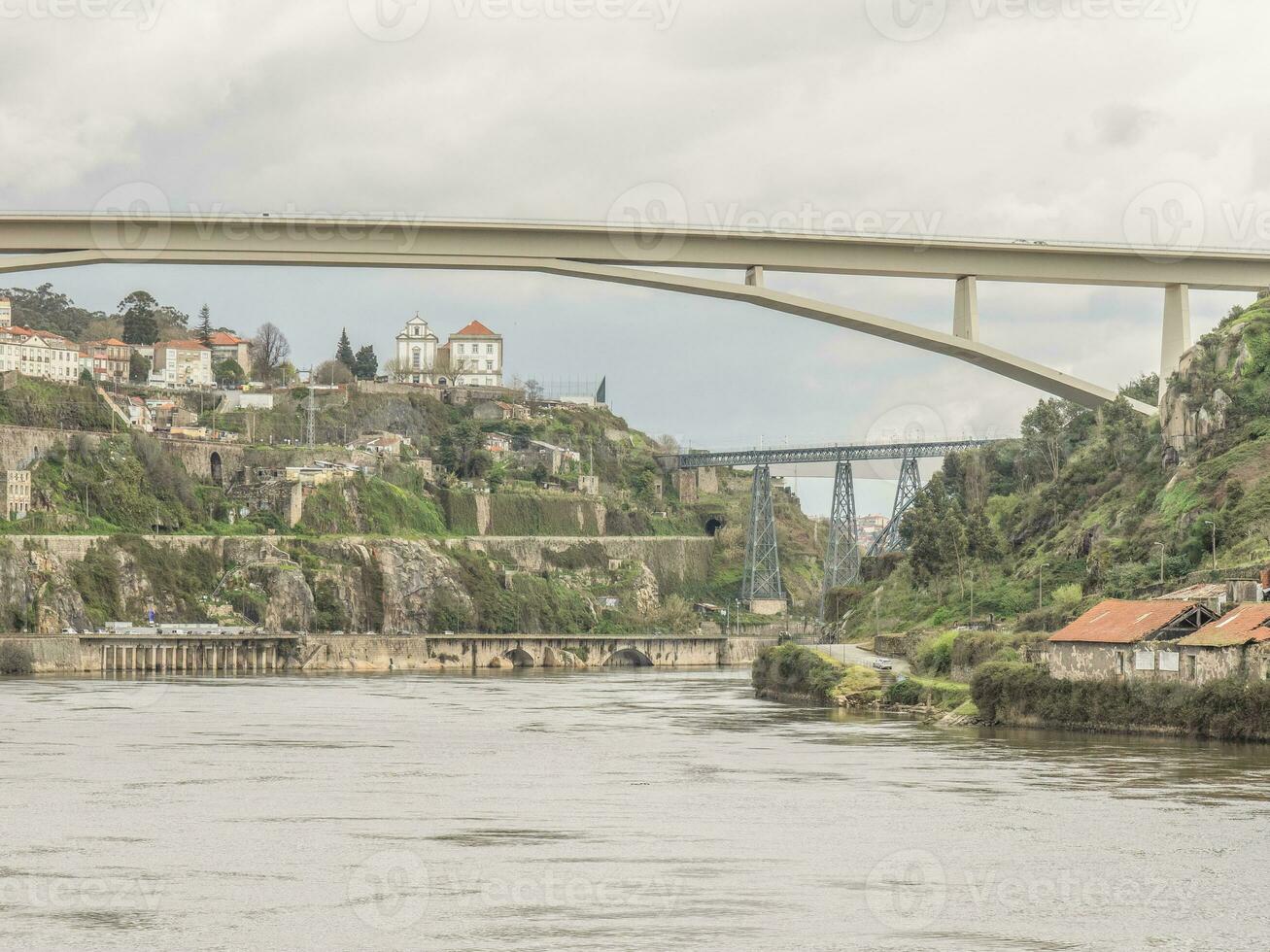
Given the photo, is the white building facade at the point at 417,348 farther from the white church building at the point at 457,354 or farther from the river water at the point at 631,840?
the river water at the point at 631,840

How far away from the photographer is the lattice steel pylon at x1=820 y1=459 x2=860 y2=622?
116 m

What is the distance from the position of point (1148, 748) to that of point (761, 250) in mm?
18077

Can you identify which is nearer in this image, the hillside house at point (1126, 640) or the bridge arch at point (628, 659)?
the hillside house at point (1126, 640)

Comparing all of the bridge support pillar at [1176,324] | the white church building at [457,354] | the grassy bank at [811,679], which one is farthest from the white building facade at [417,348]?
the bridge support pillar at [1176,324]

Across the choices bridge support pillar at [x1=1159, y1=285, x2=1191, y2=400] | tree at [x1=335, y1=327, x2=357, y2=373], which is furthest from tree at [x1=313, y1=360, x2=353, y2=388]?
bridge support pillar at [x1=1159, y1=285, x2=1191, y2=400]

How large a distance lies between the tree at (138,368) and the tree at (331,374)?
1439 cm

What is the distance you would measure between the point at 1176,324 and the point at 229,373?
109443mm

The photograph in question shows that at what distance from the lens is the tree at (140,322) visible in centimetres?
15975

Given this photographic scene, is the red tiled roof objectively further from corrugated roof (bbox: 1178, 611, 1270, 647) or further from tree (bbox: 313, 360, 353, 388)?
corrugated roof (bbox: 1178, 611, 1270, 647)

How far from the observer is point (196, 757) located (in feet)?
141

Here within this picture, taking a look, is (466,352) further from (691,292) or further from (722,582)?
(691,292)

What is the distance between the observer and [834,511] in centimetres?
11725

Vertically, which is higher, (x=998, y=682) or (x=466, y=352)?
(x=466, y=352)

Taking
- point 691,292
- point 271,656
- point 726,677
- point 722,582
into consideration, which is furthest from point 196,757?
point 722,582
